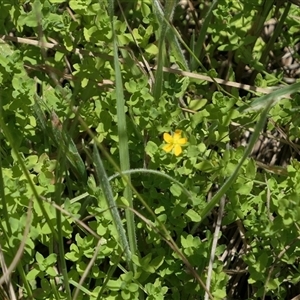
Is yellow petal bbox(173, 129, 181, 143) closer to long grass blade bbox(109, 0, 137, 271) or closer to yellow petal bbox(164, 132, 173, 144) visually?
yellow petal bbox(164, 132, 173, 144)

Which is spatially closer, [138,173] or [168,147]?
[168,147]

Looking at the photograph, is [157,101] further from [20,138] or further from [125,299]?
[125,299]

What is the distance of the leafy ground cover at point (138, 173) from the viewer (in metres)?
1.67

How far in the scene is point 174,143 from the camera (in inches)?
68.7

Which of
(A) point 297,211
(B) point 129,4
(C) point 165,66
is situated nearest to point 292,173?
(A) point 297,211

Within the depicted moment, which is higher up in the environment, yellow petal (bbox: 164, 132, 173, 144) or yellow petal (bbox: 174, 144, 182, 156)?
yellow petal (bbox: 164, 132, 173, 144)

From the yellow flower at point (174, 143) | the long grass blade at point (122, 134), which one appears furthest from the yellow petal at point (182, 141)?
the long grass blade at point (122, 134)

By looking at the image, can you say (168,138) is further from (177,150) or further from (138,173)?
(138,173)

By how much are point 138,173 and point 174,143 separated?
18cm

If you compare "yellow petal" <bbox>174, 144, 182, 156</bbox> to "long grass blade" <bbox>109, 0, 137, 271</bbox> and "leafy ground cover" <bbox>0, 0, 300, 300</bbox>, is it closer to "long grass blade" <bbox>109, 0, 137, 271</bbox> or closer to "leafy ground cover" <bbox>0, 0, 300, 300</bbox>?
"leafy ground cover" <bbox>0, 0, 300, 300</bbox>

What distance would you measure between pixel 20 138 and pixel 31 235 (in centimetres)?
36

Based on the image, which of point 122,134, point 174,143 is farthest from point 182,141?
point 122,134

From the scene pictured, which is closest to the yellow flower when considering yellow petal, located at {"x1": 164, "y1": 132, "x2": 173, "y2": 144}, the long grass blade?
yellow petal, located at {"x1": 164, "y1": 132, "x2": 173, "y2": 144}

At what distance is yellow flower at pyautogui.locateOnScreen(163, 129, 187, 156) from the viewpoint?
173cm
